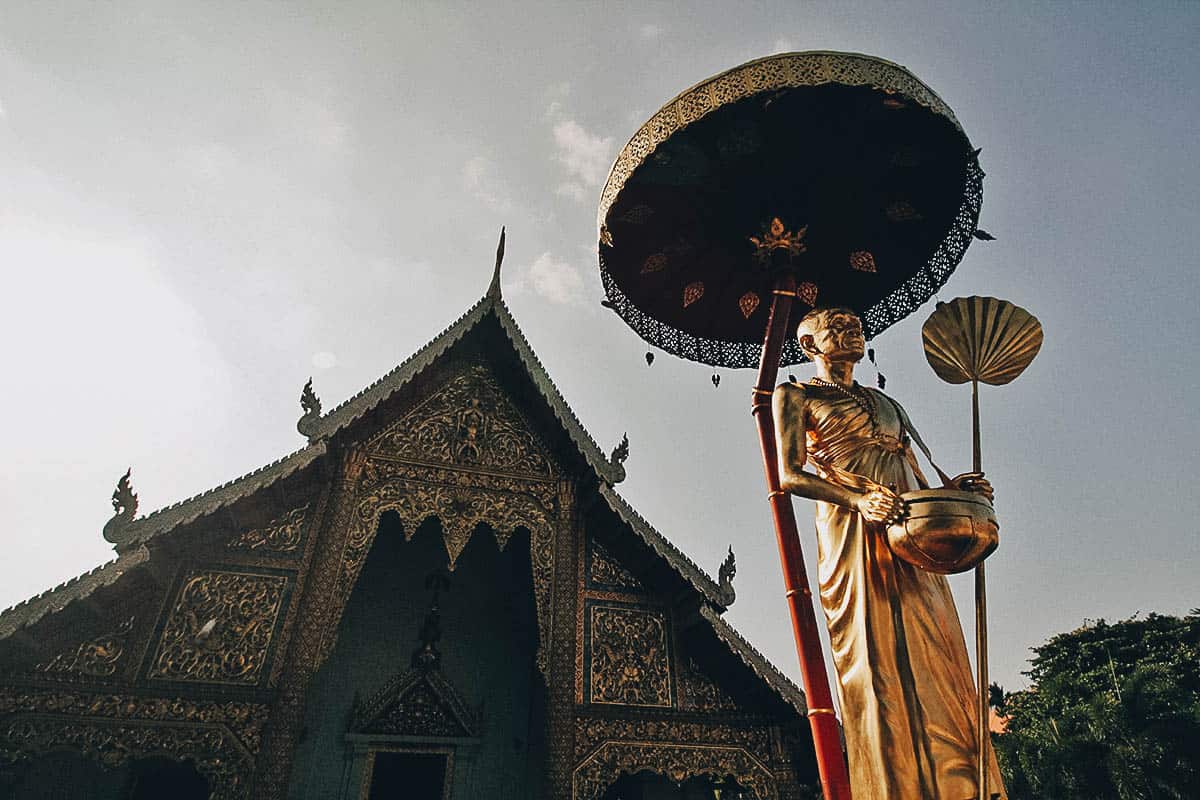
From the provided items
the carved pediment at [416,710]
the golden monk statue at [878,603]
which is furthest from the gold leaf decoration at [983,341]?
the carved pediment at [416,710]

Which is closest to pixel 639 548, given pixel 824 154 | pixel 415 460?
pixel 415 460

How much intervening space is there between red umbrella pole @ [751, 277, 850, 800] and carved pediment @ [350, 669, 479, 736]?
190 inches

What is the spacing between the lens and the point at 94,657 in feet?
15.2

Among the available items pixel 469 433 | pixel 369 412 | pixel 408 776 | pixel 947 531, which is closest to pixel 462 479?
pixel 469 433

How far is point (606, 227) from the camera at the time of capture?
4066 millimetres

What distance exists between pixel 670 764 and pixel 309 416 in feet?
13.7

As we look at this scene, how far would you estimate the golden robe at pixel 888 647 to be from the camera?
Result: 7.61 feet

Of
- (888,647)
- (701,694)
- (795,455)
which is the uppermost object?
(795,455)

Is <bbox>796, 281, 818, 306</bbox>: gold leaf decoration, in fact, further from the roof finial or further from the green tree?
the green tree

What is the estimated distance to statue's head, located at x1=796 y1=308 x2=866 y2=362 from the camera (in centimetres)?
331

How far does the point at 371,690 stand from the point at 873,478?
235 inches

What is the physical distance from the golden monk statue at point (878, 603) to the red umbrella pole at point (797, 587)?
0.56 ft

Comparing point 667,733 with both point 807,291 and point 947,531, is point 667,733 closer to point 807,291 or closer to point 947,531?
point 807,291

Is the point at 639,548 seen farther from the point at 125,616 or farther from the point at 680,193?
the point at 125,616
